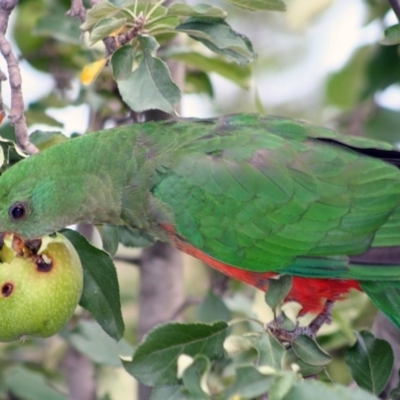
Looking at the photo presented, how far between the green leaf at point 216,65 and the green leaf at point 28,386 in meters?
1.52

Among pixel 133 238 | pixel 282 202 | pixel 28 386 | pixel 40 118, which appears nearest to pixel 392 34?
pixel 282 202

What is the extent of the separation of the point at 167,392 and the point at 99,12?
1235 millimetres

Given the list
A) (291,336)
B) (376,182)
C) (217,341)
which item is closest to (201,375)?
(217,341)

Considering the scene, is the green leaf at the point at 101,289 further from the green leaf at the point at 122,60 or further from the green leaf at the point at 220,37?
the green leaf at the point at 220,37

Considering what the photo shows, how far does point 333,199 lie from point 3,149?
3.91 feet

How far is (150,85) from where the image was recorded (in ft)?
9.29

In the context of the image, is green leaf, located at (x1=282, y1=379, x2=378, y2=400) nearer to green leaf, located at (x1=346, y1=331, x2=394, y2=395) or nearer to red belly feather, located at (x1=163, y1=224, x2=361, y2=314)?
green leaf, located at (x1=346, y1=331, x2=394, y2=395)

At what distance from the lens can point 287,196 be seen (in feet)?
9.96

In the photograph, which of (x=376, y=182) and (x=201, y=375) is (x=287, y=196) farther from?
(x=201, y=375)

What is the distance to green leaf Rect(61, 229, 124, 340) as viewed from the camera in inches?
109

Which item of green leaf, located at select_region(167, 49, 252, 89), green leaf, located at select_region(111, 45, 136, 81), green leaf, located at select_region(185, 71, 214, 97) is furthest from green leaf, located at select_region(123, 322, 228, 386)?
green leaf, located at select_region(185, 71, 214, 97)

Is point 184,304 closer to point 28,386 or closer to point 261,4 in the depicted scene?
point 28,386

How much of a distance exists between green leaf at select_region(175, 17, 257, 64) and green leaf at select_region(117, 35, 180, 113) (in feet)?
0.49

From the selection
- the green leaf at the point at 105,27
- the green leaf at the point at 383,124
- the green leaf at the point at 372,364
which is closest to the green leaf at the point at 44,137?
the green leaf at the point at 105,27
